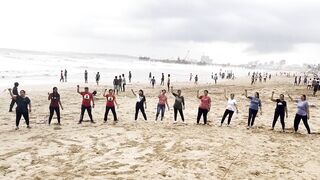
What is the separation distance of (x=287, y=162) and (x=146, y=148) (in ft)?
15.1

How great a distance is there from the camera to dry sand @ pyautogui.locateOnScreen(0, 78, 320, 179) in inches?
397

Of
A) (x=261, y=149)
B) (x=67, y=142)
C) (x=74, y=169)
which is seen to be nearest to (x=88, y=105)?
(x=67, y=142)

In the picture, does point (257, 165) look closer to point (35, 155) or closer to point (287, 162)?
point (287, 162)

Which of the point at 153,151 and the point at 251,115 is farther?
the point at 251,115

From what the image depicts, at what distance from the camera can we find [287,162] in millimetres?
11539

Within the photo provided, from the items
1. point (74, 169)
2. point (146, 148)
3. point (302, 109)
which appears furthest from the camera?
point (302, 109)

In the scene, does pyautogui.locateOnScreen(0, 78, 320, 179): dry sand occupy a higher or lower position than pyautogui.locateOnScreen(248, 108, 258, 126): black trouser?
lower

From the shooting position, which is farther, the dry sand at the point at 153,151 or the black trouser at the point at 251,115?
the black trouser at the point at 251,115

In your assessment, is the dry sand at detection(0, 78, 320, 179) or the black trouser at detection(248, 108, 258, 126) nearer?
the dry sand at detection(0, 78, 320, 179)

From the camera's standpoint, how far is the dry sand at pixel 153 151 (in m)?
10.1

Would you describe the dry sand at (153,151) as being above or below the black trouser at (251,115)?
below

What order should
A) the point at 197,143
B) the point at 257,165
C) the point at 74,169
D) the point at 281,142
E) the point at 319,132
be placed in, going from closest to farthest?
the point at 74,169
the point at 257,165
the point at 197,143
the point at 281,142
the point at 319,132

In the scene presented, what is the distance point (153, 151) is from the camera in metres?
12.2

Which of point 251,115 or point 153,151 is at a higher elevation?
point 251,115
